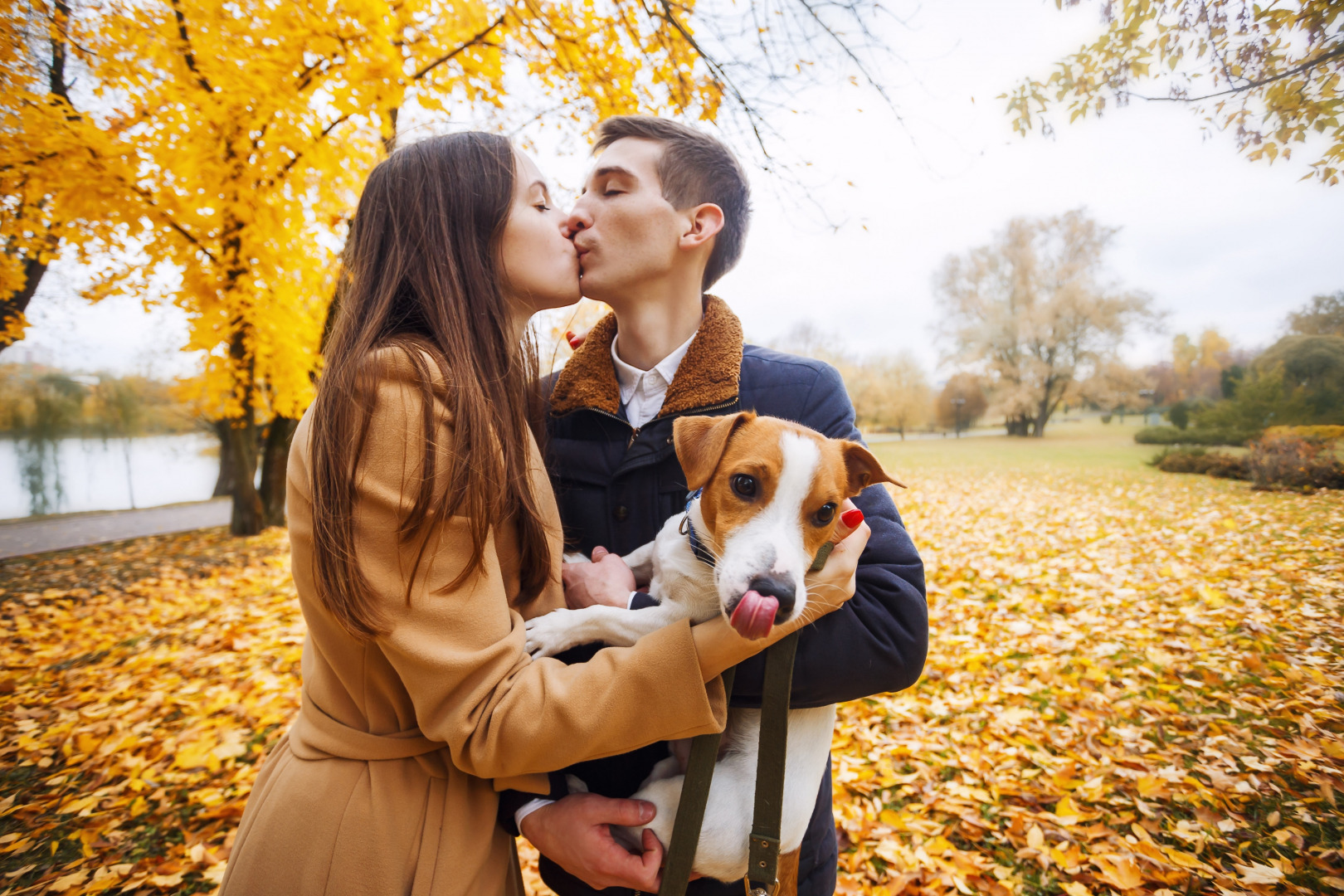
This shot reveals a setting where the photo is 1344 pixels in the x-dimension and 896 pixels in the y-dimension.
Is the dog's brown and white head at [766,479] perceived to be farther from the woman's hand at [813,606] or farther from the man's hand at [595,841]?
the man's hand at [595,841]

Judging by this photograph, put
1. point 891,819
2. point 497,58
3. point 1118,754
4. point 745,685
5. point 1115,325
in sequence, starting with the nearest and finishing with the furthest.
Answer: point 745,685 < point 891,819 < point 1118,754 < point 497,58 < point 1115,325

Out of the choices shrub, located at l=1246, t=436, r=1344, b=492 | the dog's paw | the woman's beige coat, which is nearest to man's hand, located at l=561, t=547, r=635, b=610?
the dog's paw

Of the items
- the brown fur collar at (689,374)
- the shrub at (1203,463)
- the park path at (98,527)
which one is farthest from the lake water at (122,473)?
the shrub at (1203,463)

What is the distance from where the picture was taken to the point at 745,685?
1.59 m

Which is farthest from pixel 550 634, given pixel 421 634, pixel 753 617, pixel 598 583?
pixel 753 617

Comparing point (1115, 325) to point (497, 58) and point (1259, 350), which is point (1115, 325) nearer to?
point (1259, 350)

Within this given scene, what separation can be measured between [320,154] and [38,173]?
1.93 metres

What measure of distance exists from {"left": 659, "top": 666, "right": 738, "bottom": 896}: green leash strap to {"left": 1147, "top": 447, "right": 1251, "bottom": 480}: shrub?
524 centimetres

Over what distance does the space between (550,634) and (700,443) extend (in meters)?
0.70

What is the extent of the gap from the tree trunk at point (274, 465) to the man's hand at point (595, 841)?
33.7ft

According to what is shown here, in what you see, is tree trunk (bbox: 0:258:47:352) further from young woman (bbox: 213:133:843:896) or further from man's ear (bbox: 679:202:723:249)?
man's ear (bbox: 679:202:723:249)

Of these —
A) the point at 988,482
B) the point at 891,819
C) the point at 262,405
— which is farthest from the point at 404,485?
the point at 988,482

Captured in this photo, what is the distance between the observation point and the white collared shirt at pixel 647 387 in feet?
7.16

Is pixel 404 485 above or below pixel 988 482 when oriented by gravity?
above
